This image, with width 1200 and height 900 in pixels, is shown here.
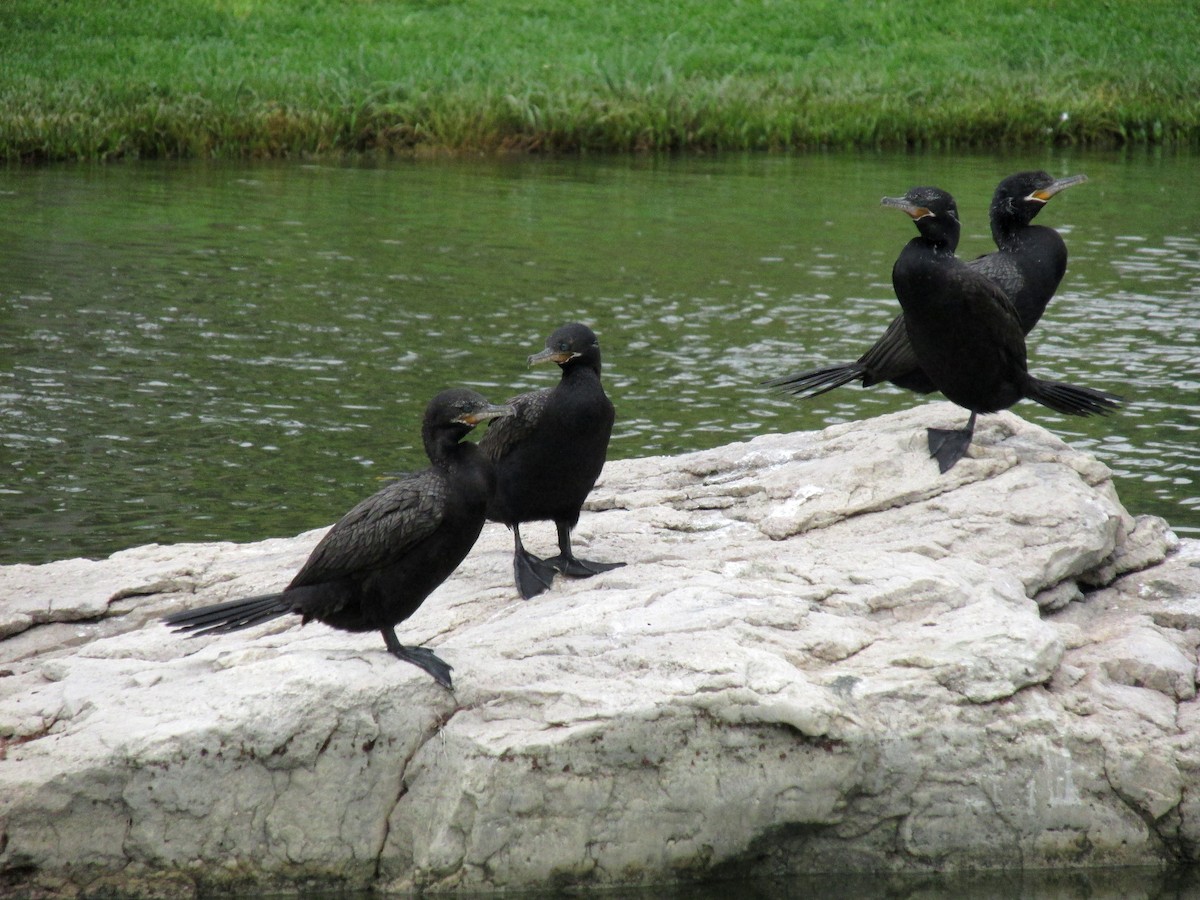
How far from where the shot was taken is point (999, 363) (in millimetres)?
6234

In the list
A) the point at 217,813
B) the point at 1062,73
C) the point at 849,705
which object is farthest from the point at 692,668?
the point at 1062,73

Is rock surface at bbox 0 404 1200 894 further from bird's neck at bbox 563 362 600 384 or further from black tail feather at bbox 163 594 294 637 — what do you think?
bird's neck at bbox 563 362 600 384

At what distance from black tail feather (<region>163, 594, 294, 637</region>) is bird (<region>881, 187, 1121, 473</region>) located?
2.72m

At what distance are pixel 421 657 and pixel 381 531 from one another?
417 millimetres

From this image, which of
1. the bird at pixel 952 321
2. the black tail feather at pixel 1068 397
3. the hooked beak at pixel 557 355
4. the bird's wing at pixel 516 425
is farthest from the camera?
the black tail feather at pixel 1068 397

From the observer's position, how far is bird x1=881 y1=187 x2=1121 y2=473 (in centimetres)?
608

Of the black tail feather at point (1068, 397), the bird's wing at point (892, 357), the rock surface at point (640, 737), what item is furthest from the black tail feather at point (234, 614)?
the black tail feather at point (1068, 397)

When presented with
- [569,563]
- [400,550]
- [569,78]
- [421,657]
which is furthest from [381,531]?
[569,78]

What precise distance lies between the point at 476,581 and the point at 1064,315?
780cm

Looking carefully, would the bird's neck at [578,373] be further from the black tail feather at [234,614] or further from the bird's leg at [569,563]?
the black tail feather at [234,614]

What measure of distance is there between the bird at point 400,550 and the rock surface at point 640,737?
0.17 m

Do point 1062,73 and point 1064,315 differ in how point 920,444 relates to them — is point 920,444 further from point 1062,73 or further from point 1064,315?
point 1062,73

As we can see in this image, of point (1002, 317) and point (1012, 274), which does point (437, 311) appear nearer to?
point (1012, 274)

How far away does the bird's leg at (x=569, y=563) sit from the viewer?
5.73 m
